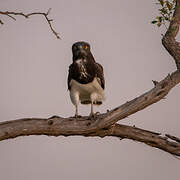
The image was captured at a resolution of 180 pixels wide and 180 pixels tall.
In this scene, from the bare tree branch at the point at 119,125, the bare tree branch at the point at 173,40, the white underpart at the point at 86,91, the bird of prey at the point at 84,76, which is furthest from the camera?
the white underpart at the point at 86,91

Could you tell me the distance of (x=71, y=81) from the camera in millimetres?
6719

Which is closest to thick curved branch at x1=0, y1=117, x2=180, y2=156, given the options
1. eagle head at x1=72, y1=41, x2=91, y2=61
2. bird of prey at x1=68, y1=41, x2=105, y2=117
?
bird of prey at x1=68, y1=41, x2=105, y2=117

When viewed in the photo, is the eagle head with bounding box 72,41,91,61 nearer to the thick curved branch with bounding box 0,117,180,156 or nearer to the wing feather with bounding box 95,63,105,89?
the wing feather with bounding box 95,63,105,89

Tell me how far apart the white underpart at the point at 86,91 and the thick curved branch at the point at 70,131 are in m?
1.31

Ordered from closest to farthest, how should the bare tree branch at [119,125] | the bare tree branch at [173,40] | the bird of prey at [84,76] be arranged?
the bare tree branch at [119,125]
the bare tree branch at [173,40]
the bird of prey at [84,76]

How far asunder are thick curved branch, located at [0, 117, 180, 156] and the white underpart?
1.31 m

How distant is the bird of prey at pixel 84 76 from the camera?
648 cm

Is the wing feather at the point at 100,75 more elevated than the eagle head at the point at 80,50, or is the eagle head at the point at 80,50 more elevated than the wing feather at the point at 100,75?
the eagle head at the point at 80,50

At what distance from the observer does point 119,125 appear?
18.1ft

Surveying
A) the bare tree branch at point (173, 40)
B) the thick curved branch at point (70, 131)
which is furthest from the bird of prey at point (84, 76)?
the bare tree branch at point (173, 40)

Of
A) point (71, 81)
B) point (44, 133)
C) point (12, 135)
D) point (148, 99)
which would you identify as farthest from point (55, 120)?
point (71, 81)

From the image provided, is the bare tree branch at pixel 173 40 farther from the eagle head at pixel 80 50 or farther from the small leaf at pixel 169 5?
the eagle head at pixel 80 50

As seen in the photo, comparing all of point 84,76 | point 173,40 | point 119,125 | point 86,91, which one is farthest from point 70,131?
point 173,40

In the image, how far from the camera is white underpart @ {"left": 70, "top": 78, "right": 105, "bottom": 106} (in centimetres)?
665
